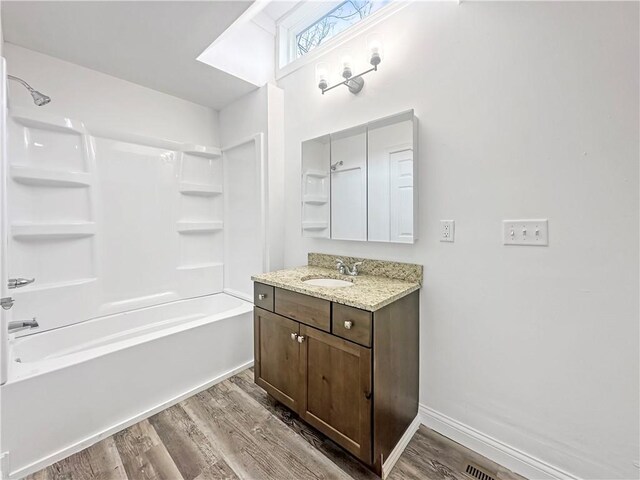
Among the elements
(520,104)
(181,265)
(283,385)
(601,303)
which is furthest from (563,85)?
(181,265)

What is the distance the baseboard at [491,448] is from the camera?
125cm

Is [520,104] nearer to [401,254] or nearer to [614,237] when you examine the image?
[614,237]

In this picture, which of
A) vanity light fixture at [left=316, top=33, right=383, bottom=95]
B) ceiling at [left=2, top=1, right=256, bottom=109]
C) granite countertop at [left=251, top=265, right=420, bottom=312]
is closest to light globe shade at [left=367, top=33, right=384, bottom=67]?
vanity light fixture at [left=316, top=33, right=383, bottom=95]

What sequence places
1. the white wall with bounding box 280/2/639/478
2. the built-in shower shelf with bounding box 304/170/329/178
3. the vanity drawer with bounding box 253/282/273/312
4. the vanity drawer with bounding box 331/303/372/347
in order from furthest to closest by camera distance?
A: the built-in shower shelf with bounding box 304/170/329/178 → the vanity drawer with bounding box 253/282/273/312 → the vanity drawer with bounding box 331/303/372/347 → the white wall with bounding box 280/2/639/478

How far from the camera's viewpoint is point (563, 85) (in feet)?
3.82

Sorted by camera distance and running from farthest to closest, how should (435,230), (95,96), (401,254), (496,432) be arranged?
(95,96)
(401,254)
(435,230)
(496,432)

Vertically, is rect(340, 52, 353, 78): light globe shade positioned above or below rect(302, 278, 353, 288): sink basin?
above

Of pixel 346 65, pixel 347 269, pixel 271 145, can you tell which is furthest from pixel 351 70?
pixel 347 269

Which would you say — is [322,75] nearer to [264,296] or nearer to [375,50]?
[375,50]

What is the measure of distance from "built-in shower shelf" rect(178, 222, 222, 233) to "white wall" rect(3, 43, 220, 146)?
0.79 metres

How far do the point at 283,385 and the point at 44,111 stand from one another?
2.41 m

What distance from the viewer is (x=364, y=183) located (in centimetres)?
184

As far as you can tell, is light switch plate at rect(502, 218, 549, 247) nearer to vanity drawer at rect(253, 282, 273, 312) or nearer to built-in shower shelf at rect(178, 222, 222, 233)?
vanity drawer at rect(253, 282, 273, 312)

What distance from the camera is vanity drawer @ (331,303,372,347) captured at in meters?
1.22
